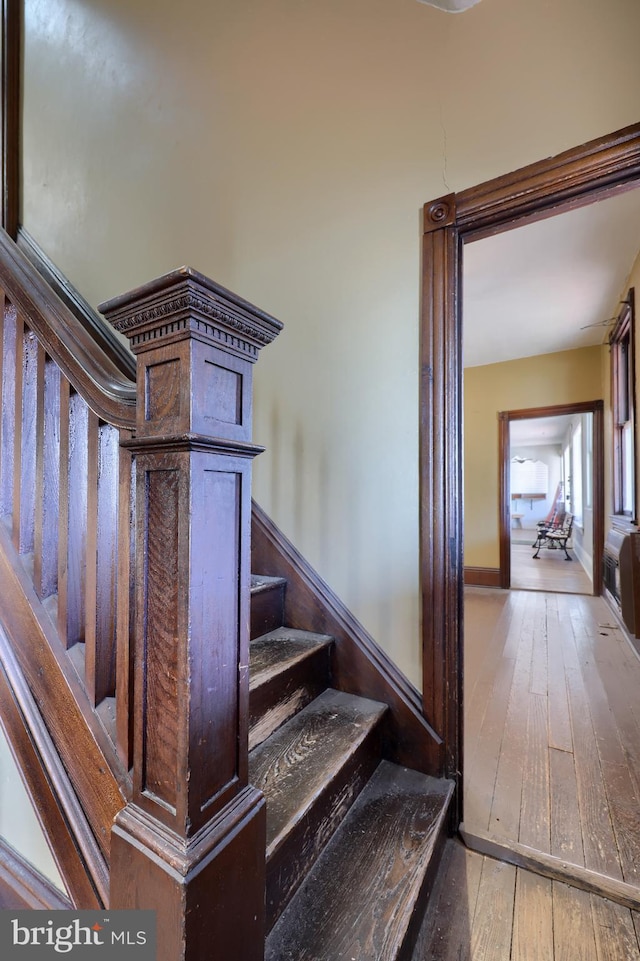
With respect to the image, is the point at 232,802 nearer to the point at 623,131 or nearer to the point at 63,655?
the point at 63,655

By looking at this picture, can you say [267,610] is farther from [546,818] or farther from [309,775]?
[546,818]

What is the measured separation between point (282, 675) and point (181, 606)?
732 mm

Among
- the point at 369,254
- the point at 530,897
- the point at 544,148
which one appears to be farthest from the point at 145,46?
the point at 530,897

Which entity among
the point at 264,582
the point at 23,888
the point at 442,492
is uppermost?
the point at 442,492

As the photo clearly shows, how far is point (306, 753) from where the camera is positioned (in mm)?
1125

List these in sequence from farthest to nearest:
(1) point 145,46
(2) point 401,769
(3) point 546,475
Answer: (3) point 546,475 → (1) point 145,46 → (2) point 401,769

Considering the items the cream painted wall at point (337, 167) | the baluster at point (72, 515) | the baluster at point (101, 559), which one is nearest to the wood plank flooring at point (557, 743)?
the cream painted wall at point (337, 167)

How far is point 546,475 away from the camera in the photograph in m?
12.3

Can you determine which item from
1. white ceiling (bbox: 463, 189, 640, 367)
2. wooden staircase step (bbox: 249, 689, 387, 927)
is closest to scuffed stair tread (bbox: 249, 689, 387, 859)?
wooden staircase step (bbox: 249, 689, 387, 927)

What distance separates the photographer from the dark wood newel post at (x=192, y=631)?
24.5 inches

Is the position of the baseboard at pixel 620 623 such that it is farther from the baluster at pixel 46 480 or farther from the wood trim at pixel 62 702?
the baluster at pixel 46 480

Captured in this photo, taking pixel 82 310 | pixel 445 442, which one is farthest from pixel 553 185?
pixel 82 310

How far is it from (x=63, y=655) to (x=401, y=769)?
1.07m

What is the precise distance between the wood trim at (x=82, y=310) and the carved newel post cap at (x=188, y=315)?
133 centimetres
